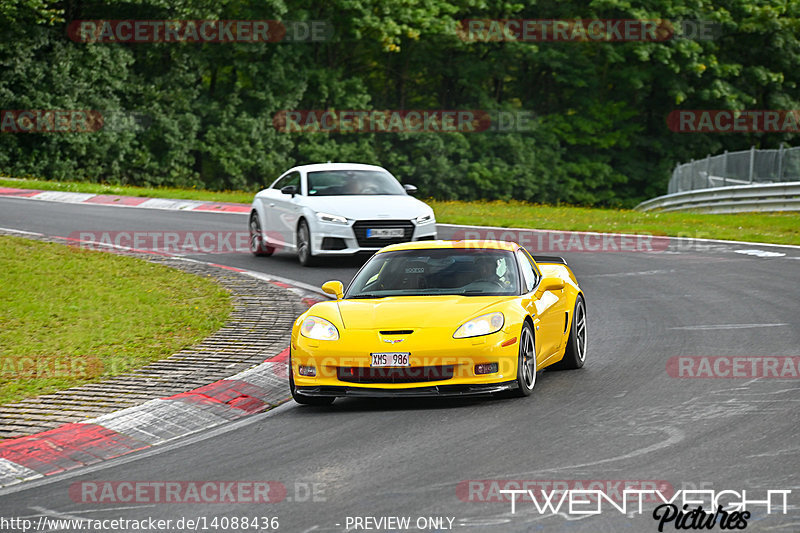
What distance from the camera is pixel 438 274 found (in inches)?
396

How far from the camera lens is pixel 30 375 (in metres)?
10.1

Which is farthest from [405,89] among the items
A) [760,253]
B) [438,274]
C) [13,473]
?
[13,473]

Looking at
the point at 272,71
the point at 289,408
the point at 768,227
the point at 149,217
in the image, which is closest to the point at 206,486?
the point at 289,408

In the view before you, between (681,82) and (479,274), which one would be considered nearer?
(479,274)

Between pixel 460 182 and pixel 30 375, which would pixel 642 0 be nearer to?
pixel 460 182

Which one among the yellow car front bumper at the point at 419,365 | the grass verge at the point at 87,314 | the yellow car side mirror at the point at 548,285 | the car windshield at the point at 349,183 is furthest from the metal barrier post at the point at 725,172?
the yellow car front bumper at the point at 419,365

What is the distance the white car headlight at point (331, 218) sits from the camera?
689 inches

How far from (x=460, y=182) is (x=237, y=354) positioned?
1717 inches

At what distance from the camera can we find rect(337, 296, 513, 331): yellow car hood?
894 centimetres

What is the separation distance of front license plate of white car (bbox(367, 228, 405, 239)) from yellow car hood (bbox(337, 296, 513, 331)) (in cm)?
779

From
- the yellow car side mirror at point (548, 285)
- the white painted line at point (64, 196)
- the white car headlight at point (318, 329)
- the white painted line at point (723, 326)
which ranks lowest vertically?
the white painted line at point (64, 196)

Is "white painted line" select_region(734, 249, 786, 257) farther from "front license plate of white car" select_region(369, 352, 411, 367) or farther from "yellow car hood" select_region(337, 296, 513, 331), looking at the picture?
"front license plate of white car" select_region(369, 352, 411, 367)

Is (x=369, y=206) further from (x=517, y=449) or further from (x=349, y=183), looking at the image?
(x=517, y=449)

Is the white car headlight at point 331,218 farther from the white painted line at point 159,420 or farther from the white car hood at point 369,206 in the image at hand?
the white painted line at point 159,420
